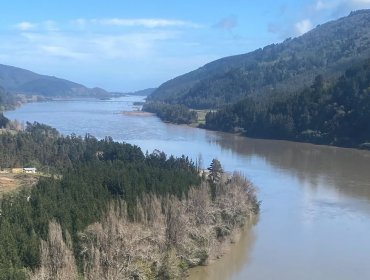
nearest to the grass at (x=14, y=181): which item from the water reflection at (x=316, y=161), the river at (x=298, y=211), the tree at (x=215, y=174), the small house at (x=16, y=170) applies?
the small house at (x=16, y=170)

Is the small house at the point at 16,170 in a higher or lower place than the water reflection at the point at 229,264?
higher

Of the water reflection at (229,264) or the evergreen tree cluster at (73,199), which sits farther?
the water reflection at (229,264)

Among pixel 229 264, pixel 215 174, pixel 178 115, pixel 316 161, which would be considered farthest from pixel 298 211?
pixel 178 115

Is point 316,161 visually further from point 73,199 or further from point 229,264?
point 73,199

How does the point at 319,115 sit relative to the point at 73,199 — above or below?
above

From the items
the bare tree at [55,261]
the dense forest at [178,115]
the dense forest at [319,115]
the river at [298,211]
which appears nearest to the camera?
the bare tree at [55,261]

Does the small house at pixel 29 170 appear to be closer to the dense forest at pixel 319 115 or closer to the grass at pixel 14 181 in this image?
the grass at pixel 14 181

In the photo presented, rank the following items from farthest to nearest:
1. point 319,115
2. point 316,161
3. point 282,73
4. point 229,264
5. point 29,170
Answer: point 282,73 → point 319,115 → point 316,161 → point 29,170 → point 229,264

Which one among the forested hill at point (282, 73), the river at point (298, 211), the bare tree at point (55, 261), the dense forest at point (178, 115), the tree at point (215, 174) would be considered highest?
the forested hill at point (282, 73)
